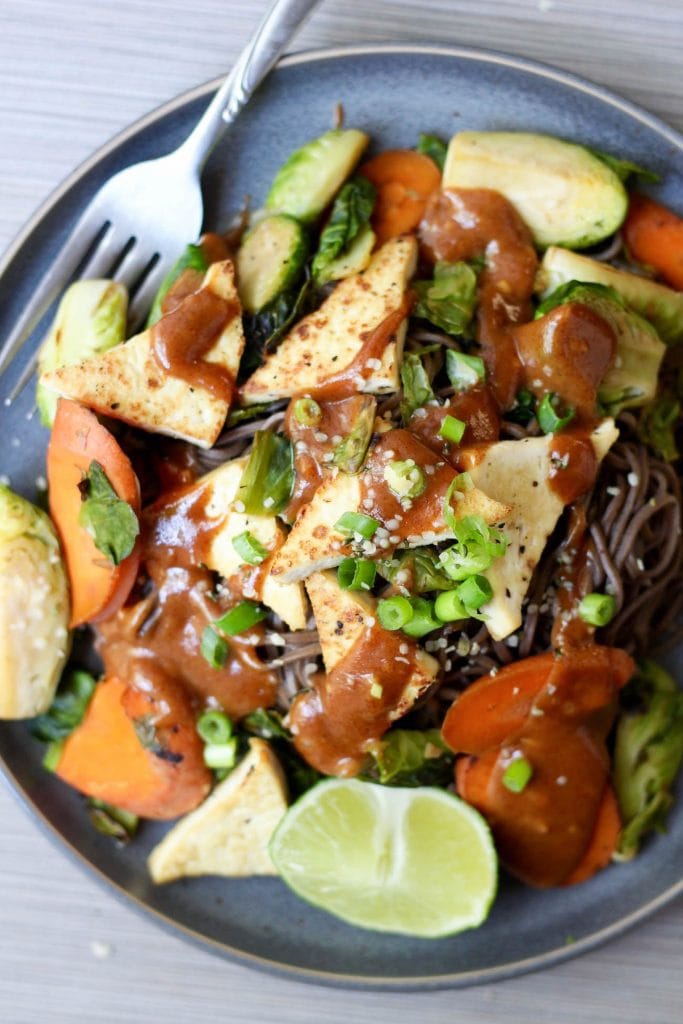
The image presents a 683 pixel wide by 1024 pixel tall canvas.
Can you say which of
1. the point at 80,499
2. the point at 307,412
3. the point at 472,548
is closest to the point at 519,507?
the point at 472,548

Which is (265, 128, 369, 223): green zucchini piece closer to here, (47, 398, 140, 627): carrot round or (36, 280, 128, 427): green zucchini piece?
(36, 280, 128, 427): green zucchini piece

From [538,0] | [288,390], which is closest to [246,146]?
[288,390]

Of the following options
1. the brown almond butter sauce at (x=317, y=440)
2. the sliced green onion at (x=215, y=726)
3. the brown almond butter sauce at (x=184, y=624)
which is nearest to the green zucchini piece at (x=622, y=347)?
the brown almond butter sauce at (x=317, y=440)

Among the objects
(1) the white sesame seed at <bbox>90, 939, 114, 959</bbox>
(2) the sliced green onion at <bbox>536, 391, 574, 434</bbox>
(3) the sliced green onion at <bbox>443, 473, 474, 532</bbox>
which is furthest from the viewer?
(1) the white sesame seed at <bbox>90, 939, 114, 959</bbox>

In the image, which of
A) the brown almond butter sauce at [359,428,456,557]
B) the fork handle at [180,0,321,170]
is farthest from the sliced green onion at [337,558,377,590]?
the fork handle at [180,0,321,170]

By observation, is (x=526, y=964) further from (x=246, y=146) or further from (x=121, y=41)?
(x=121, y=41)

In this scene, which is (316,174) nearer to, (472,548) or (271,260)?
(271,260)
